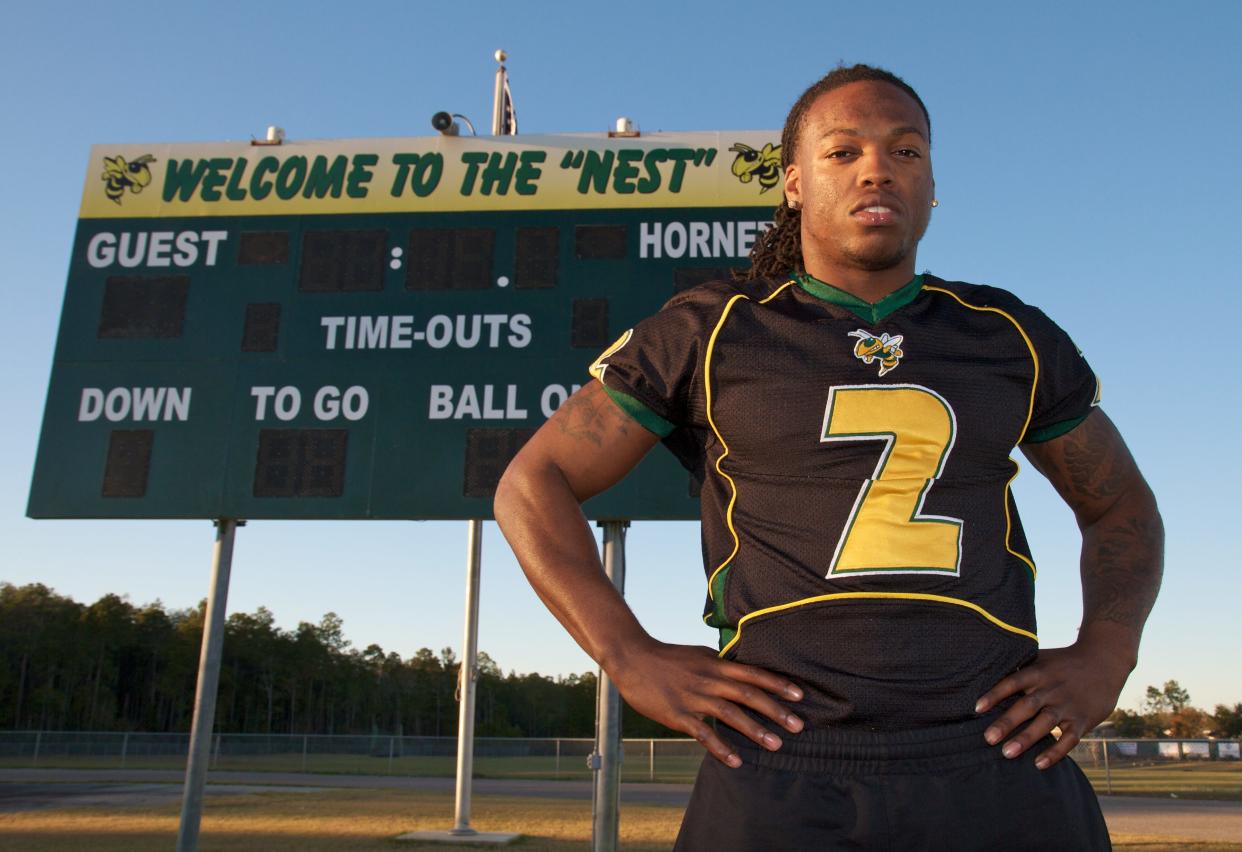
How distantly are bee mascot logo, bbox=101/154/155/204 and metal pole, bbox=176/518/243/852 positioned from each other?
8.11 ft

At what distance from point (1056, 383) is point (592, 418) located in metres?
0.66

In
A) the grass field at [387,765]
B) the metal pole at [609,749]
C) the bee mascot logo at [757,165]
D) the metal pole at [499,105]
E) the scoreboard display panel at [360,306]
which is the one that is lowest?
the grass field at [387,765]

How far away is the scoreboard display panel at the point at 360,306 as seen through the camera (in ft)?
21.9

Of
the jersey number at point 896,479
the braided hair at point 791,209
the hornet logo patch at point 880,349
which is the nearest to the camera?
the jersey number at point 896,479

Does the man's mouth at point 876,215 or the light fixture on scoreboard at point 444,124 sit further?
the light fixture on scoreboard at point 444,124

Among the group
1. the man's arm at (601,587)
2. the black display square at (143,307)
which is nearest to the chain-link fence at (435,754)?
the black display square at (143,307)

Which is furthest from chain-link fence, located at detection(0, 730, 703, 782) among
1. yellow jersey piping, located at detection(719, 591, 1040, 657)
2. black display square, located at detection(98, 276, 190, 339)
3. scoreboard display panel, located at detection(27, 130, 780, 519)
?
yellow jersey piping, located at detection(719, 591, 1040, 657)

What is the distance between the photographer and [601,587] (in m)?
1.40

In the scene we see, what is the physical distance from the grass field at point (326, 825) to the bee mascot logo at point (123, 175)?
16.5ft

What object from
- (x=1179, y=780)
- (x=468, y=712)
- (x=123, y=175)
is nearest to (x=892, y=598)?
(x=123, y=175)

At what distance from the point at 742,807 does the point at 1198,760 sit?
83.0 feet

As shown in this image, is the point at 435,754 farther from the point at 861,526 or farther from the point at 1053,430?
the point at 861,526

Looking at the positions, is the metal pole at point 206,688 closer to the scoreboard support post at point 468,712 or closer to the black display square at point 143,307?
the black display square at point 143,307

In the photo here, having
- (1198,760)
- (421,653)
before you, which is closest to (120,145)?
(1198,760)
